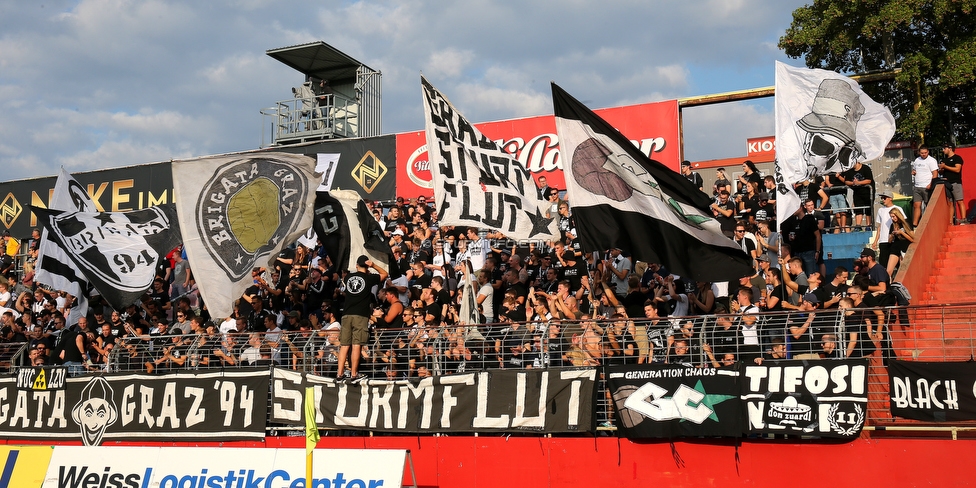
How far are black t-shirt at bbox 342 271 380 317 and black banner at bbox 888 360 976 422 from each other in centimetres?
723

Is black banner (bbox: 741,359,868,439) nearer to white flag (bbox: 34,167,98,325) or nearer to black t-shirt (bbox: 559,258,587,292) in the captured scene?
black t-shirt (bbox: 559,258,587,292)

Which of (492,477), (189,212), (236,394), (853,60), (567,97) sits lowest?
(492,477)

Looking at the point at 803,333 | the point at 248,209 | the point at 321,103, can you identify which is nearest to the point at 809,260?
the point at 803,333

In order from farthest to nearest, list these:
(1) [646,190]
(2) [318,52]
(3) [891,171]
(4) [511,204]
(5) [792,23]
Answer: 1. (2) [318,52]
2. (5) [792,23]
3. (3) [891,171]
4. (4) [511,204]
5. (1) [646,190]

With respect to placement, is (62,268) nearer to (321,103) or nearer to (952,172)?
(321,103)

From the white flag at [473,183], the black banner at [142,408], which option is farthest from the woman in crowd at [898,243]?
the black banner at [142,408]

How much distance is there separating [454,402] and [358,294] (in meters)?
2.16

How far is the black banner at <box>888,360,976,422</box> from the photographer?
10156 millimetres

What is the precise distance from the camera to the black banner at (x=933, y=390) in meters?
10.2

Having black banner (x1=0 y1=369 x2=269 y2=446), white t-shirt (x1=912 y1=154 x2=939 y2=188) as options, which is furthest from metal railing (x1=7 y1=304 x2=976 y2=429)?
white t-shirt (x1=912 y1=154 x2=939 y2=188)

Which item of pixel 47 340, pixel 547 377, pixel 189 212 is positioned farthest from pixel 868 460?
pixel 47 340

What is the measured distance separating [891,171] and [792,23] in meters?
8.84

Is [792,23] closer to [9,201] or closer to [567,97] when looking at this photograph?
[567,97]

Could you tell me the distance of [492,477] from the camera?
12.9m
